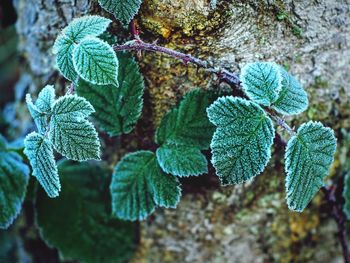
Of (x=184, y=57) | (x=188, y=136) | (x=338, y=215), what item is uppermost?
(x=184, y=57)

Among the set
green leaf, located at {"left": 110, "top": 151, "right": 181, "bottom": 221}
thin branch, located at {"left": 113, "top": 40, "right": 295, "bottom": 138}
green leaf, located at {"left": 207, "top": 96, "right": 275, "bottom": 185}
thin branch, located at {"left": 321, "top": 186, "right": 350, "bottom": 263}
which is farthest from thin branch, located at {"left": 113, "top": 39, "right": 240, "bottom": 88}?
thin branch, located at {"left": 321, "top": 186, "right": 350, "bottom": 263}

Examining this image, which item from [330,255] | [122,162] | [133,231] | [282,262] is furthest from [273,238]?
[122,162]

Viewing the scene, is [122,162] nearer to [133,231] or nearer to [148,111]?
[148,111]

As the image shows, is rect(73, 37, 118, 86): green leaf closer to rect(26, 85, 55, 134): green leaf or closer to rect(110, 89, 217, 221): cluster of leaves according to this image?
rect(26, 85, 55, 134): green leaf

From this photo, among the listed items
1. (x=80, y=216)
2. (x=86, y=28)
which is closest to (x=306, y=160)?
(x=86, y=28)

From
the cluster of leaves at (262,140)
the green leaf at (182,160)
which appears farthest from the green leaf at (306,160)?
the green leaf at (182,160)

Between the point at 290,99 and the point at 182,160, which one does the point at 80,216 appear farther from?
the point at 290,99
